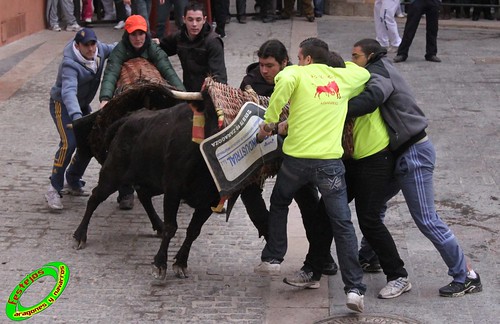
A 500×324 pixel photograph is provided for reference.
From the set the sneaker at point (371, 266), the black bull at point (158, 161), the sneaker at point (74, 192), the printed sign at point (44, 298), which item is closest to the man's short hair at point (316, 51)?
the black bull at point (158, 161)

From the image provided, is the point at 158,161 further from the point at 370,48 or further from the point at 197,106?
the point at 370,48

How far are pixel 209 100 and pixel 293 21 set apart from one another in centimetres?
1137

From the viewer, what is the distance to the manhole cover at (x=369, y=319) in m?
6.90

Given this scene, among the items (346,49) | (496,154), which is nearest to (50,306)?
(496,154)

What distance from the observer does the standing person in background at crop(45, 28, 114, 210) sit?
8.82m

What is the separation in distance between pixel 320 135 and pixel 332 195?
1.41 feet

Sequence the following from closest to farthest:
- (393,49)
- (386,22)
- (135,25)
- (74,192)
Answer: (135,25) < (74,192) < (386,22) < (393,49)

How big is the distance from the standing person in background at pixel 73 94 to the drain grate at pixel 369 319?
3083mm

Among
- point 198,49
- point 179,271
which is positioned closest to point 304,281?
point 179,271

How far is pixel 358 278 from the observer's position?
6934mm

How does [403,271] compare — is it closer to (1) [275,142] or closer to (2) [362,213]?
(2) [362,213]

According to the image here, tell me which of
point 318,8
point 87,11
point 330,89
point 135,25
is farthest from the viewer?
point 318,8

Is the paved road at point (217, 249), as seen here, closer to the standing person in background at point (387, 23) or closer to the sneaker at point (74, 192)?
the sneaker at point (74, 192)

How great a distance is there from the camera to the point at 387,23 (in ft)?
52.7
